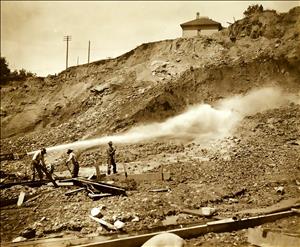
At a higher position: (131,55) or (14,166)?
(131,55)

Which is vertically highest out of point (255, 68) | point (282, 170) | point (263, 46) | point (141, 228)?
point (263, 46)

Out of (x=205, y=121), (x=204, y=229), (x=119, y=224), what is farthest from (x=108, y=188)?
(x=205, y=121)

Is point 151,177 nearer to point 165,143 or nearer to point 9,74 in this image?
point 165,143

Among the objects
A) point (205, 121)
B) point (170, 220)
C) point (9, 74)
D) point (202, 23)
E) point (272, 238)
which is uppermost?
point (202, 23)

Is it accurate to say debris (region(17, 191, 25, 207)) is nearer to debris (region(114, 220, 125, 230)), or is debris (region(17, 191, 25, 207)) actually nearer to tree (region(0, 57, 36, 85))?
debris (region(114, 220, 125, 230))

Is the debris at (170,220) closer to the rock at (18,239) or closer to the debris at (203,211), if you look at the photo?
the debris at (203,211)

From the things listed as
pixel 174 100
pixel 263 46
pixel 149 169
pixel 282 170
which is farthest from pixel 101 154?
pixel 263 46

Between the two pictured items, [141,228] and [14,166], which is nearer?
[141,228]

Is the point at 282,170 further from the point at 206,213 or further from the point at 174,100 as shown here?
the point at 174,100

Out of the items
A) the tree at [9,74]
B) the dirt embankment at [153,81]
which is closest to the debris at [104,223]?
the dirt embankment at [153,81]
